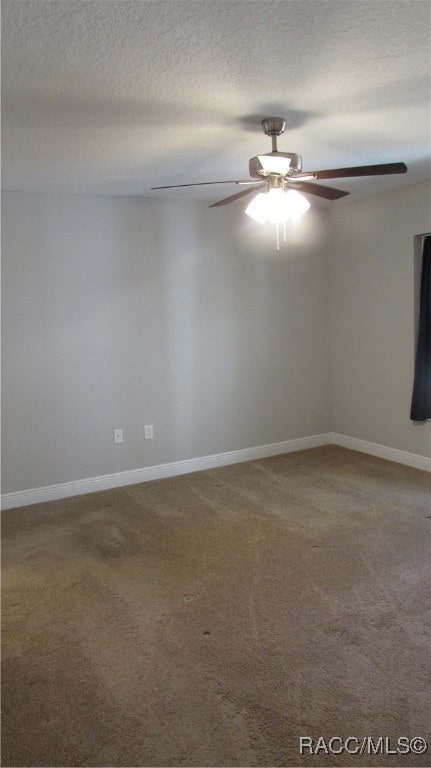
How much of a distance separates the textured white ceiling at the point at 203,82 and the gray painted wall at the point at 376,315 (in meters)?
0.98

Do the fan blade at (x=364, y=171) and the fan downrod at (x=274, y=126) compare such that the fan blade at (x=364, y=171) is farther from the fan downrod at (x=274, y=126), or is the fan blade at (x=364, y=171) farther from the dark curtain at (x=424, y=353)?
the dark curtain at (x=424, y=353)

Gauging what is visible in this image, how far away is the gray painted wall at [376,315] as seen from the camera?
4059mm

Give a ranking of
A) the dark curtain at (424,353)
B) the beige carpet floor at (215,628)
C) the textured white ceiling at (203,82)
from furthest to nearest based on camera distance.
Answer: the dark curtain at (424,353), the beige carpet floor at (215,628), the textured white ceiling at (203,82)

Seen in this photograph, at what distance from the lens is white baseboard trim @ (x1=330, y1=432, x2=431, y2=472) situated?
412 cm

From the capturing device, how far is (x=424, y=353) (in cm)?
396

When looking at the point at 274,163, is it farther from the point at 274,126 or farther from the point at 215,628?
the point at 215,628

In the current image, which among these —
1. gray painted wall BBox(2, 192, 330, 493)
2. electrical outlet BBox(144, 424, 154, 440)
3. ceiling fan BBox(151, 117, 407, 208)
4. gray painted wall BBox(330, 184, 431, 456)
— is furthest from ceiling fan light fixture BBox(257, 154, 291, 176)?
electrical outlet BBox(144, 424, 154, 440)

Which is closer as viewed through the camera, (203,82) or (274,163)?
(203,82)

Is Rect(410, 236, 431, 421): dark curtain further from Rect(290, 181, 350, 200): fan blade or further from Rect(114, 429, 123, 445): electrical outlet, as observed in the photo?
Rect(114, 429, 123, 445): electrical outlet

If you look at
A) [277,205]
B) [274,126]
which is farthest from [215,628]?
[274,126]

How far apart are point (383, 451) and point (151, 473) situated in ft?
6.60

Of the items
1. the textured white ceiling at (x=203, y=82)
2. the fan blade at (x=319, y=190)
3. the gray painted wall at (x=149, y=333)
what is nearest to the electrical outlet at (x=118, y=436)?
the gray painted wall at (x=149, y=333)

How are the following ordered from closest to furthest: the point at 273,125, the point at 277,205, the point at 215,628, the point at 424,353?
the point at 215,628 → the point at 273,125 → the point at 277,205 → the point at 424,353

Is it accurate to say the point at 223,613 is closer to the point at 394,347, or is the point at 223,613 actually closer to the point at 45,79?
the point at 45,79
